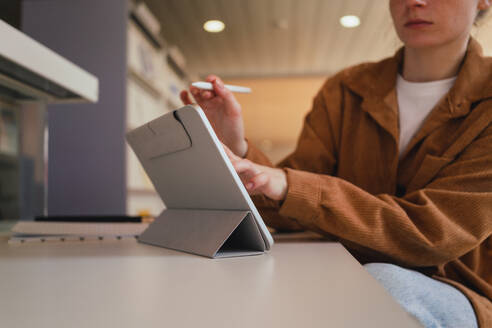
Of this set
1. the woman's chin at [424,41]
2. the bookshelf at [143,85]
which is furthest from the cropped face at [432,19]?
the bookshelf at [143,85]

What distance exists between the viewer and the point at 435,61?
3.39 feet

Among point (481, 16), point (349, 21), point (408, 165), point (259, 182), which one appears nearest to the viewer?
point (259, 182)

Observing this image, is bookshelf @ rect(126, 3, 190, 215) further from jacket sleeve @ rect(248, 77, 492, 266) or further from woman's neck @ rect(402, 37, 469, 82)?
jacket sleeve @ rect(248, 77, 492, 266)

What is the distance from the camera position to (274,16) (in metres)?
3.67

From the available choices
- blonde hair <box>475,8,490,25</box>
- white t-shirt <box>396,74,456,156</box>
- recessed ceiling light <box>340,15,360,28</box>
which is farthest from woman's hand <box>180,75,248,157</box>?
recessed ceiling light <box>340,15,360,28</box>

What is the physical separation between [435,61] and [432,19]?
15 cm

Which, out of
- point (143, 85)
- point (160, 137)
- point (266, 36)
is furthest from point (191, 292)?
point (266, 36)

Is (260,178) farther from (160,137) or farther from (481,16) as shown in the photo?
(481,16)

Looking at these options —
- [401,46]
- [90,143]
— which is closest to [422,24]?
[401,46]

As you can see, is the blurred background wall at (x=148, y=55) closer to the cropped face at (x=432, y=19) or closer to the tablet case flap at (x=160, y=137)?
the cropped face at (x=432, y=19)

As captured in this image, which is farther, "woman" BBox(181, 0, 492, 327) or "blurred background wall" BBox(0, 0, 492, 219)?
"blurred background wall" BBox(0, 0, 492, 219)

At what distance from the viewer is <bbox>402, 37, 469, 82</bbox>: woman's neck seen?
3.32 feet

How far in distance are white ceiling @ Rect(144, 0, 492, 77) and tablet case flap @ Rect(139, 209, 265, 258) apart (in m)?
1.97

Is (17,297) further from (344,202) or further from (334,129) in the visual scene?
(334,129)
